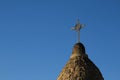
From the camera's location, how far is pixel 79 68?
19.3 metres

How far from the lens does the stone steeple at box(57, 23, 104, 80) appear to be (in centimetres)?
1897

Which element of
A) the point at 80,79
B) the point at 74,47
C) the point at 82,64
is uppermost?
the point at 74,47

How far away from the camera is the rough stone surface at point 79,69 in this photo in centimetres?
1896

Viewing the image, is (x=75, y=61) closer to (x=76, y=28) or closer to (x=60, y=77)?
(x=60, y=77)

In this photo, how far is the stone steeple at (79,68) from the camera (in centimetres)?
1897

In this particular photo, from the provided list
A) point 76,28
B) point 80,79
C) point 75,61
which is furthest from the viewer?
point 76,28

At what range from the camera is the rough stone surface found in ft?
62.2

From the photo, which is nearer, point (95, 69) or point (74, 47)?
point (95, 69)

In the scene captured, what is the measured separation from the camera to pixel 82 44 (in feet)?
69.0

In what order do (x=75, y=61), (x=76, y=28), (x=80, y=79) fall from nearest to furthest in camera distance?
(x=80, y=79) < (x=75, y=61) < (x=76, y=28)

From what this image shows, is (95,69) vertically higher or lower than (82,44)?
lower

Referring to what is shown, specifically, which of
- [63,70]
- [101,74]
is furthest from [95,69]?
[63,70]

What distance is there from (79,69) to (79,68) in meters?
0.07

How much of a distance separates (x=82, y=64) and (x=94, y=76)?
3.74 ft
